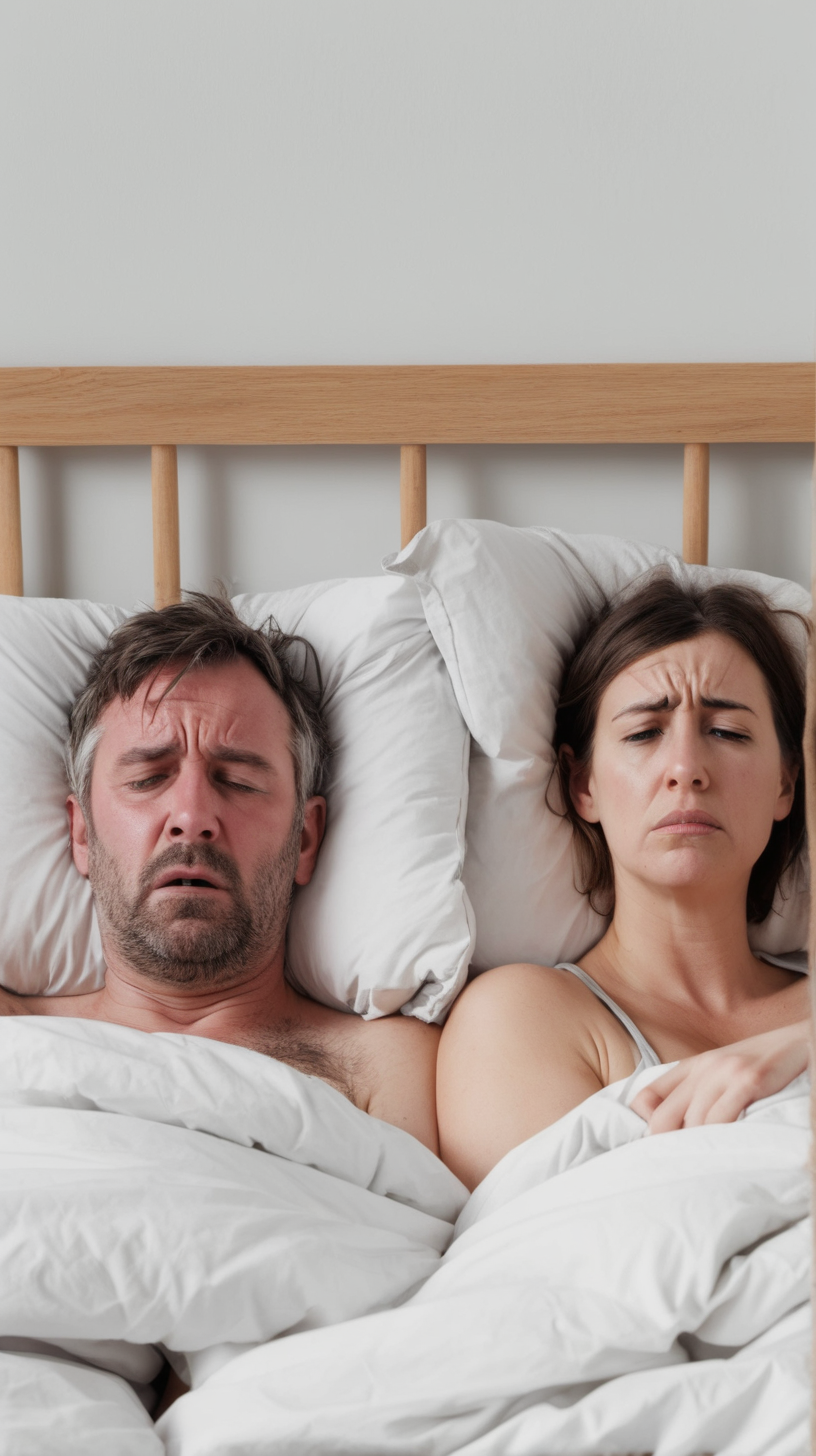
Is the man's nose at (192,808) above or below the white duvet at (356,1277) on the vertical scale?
above

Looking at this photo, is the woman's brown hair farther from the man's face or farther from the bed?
the man's face

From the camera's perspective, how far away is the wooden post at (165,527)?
4.58 feet

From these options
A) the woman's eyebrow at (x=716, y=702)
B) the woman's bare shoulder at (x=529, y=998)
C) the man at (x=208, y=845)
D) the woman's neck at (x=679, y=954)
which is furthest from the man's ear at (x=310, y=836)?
the woman's eyebrow at (x=716, y=702)

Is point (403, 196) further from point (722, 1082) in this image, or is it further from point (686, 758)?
point (722, 1082)

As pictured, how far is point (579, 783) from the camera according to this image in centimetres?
126

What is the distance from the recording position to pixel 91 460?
148cm

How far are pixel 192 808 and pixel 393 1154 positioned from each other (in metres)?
0.42

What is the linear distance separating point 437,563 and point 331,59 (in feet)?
2.31

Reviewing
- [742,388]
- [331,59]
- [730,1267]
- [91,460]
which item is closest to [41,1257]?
[730,1267]

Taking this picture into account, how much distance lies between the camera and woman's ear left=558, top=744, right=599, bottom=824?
1240mm

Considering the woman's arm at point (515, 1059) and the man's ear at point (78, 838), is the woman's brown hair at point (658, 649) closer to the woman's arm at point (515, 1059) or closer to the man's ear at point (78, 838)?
the woman's arm at point (515, 1059)

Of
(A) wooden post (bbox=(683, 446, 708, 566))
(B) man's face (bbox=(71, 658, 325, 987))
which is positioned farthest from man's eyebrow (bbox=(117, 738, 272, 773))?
(A) wooden post (bbox=(683, 446, 708, 566))

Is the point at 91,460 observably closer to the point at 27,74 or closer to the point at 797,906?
the point at 27,74

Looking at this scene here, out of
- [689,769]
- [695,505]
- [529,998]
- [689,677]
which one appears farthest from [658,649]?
[529,998]
